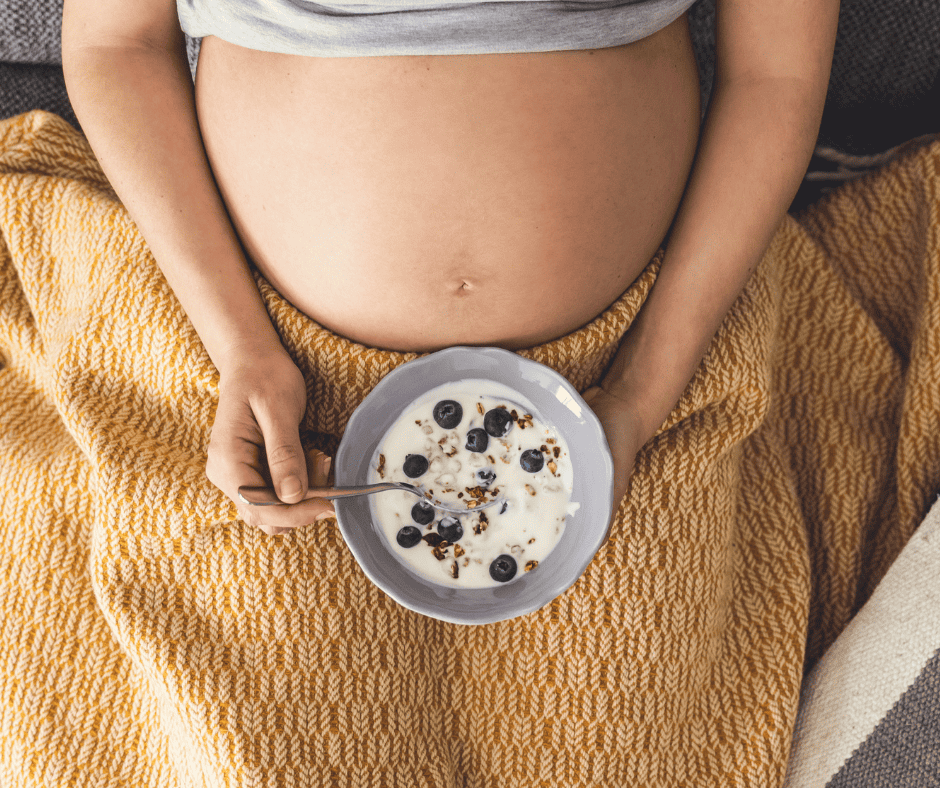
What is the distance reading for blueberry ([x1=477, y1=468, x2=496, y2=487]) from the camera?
617 mm

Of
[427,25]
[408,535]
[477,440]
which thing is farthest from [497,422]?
[427,25]

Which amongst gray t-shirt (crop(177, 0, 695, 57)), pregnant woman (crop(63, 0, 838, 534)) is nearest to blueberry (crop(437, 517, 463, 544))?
pregnant woman (crop(63, 0, 838, 534))

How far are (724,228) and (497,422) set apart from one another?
318 millimetres

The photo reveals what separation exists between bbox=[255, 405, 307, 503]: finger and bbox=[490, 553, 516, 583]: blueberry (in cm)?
18

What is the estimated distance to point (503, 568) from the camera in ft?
2.02

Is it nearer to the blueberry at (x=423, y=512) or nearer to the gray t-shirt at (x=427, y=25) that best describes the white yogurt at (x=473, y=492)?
the blueberry at (x=423, y=512)

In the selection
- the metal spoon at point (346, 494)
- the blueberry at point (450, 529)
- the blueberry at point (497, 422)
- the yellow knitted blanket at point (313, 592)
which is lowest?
the yellow knitted blanket at point (313, 592)

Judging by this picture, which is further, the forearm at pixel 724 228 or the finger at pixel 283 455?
the forearm at pixel 724 228

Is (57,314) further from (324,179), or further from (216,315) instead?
(324,179)

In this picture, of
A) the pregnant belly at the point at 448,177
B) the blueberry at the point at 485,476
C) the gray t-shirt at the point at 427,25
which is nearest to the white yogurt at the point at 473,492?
the blueberry at the point at 485,476

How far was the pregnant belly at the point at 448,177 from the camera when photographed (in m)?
0.60

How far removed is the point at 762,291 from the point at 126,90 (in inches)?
27.5

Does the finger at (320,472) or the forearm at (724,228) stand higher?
the forearm at (724,228)

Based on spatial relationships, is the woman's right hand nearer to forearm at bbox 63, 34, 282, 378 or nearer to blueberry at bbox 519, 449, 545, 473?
forearm at bbox 63, 34, 282, 378
